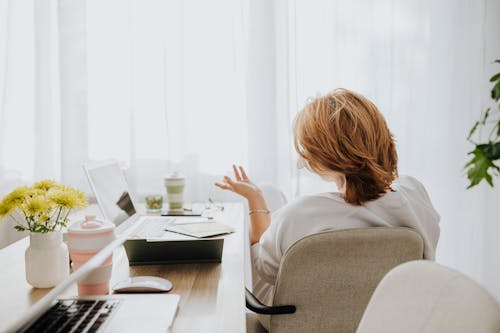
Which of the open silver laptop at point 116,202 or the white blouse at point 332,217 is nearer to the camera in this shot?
the white blouse at point 332,217

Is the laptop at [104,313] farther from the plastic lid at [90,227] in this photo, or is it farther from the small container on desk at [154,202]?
the small container on desk at [154,202]

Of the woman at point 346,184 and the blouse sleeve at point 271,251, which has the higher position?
the woman at point 346,184

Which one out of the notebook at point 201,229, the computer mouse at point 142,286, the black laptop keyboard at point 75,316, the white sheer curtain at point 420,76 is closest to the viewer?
the black laptop keyboard at point 75,316

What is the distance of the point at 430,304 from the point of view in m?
0.78

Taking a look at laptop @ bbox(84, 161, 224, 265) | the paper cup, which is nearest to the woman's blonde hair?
laptop @ bbox(84, 161, 224, 265)

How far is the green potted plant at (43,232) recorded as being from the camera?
3.71 ft

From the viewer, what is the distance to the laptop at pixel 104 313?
3.19 feet

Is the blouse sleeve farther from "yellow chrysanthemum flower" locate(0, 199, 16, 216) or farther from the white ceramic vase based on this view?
"yellow chrysanthemum flower" locate(0, 199, 16, 216)

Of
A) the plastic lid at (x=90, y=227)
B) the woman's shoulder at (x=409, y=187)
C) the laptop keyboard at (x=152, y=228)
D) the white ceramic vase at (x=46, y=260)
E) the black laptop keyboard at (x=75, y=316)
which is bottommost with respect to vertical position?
the black laptop keyboard at (x=75, y=316)

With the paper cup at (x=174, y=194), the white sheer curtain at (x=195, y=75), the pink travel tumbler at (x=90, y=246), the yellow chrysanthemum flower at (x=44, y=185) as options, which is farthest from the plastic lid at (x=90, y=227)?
the white sheer curtain at (x=195, y=75)

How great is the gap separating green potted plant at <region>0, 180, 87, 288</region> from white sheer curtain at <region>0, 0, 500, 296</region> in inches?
66.1

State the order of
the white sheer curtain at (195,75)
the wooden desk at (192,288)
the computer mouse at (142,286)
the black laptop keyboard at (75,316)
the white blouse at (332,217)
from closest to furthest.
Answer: the black laptop keyboard at (75,316) < the wooden desk at (192,288) < the computer mouse at (142,286) < the white blouse at (332,217) < the white sheer curtain at (195,75)

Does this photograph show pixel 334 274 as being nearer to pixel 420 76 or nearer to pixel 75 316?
pixel 75 316

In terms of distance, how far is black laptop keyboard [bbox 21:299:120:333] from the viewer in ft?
3.16
